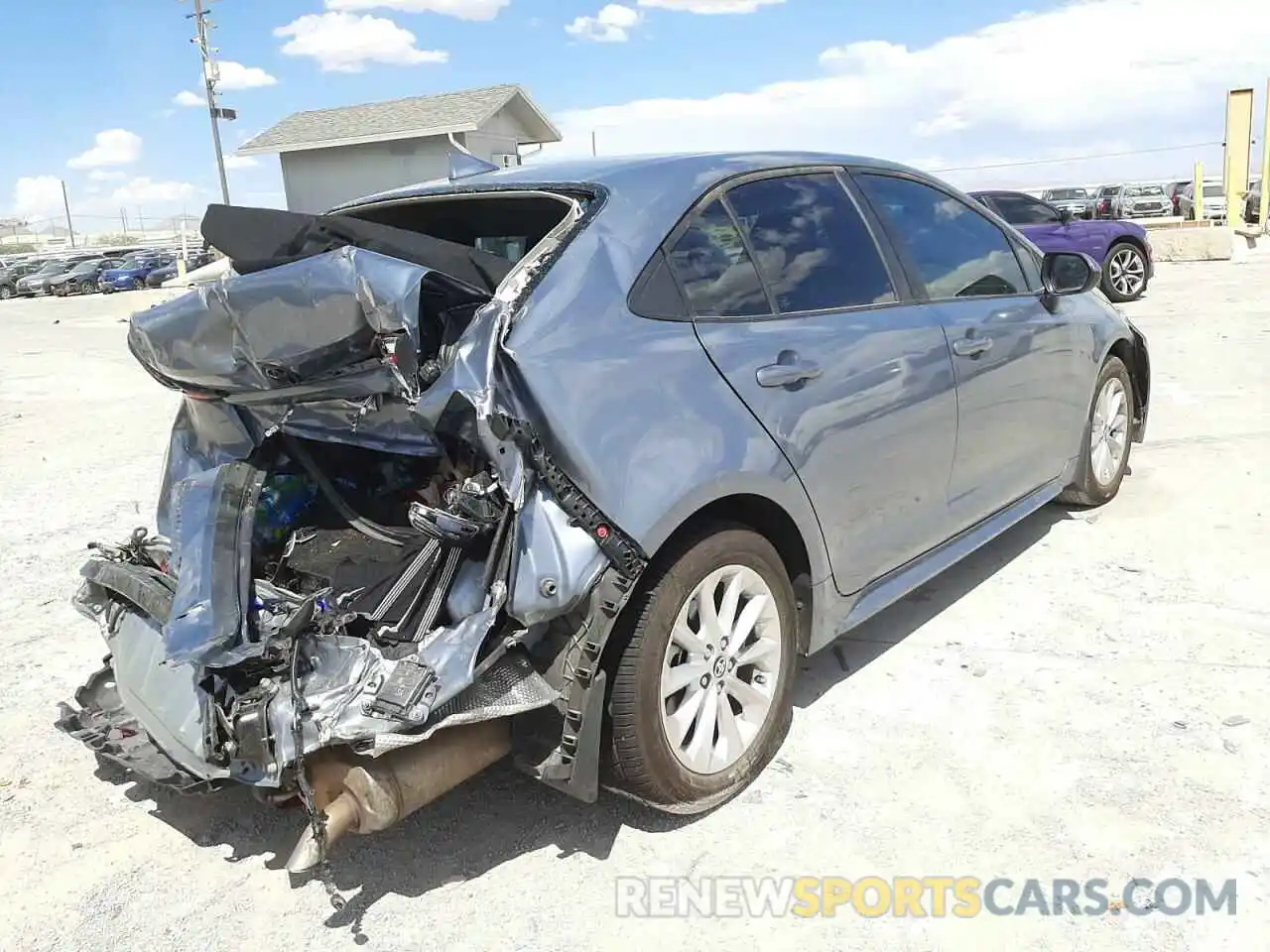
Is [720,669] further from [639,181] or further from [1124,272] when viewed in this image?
[1124,272]

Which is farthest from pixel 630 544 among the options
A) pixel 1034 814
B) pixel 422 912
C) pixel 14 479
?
pixel 14 479

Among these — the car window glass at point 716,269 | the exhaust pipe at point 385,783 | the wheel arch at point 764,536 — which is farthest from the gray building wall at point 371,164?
the exhaust pipe at point 385,783

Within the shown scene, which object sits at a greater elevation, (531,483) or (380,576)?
(531,483)

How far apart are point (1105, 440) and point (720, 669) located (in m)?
3.25

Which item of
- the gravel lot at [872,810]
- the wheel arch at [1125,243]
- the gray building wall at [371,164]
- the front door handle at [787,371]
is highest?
the gray building wall at [371,164]

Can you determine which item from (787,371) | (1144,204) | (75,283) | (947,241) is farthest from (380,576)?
(75,283)

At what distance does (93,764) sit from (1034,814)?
3014mm

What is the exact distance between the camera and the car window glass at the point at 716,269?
2854 mm

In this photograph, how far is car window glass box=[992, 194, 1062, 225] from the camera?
Result: 14883 millimetres

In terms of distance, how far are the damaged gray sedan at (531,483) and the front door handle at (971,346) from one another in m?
0.03

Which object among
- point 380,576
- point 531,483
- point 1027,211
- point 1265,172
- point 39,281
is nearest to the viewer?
point 531,483

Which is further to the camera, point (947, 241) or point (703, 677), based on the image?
point (947, 241)

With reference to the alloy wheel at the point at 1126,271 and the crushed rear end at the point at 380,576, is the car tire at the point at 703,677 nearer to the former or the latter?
the crushed rear end at the point at 380,576

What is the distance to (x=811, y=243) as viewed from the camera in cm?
331
